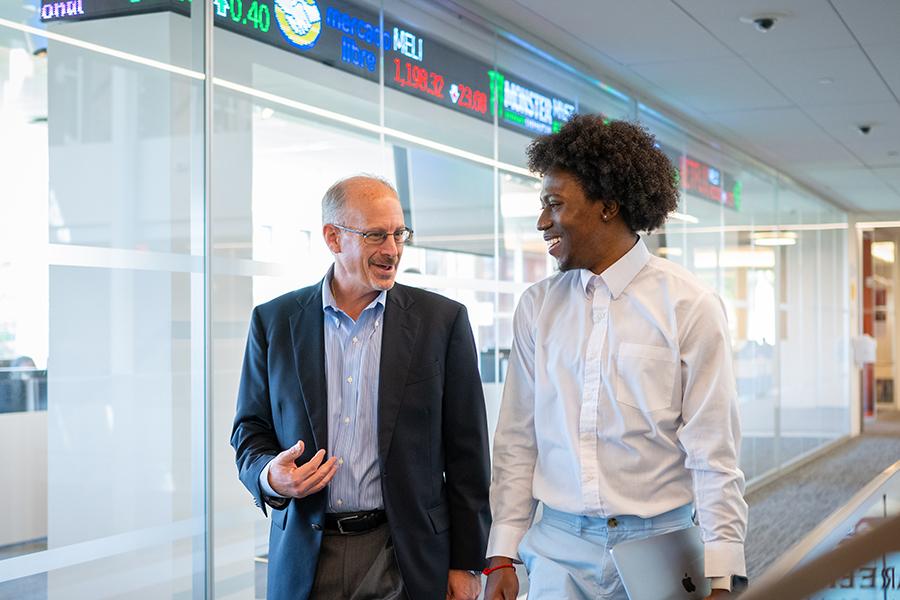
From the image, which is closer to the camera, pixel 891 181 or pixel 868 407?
pixel 891 181

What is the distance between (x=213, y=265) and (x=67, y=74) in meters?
0.80

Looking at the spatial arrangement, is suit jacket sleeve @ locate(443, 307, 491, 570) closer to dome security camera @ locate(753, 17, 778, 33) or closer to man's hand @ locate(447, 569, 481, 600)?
man's hand @ locate(447, 569, 481, 600)

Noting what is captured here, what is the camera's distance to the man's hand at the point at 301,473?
7.77ft

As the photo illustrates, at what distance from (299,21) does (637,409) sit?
242cm

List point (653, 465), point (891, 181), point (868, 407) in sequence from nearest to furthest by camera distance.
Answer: point (653, 465), point (891, 181), point (868, 407)

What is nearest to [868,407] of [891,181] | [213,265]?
[891,181]

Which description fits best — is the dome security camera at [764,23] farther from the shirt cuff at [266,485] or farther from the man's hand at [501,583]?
the shirt cuff at [266,485]

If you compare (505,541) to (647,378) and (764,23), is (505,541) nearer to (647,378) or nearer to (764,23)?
(647,378)

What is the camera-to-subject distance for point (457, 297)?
507 cm

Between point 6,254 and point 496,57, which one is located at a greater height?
point 496,57

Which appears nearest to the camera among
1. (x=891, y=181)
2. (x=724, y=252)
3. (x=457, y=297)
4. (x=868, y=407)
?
(x=457, y=297)

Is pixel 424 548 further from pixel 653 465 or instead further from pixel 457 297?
pixel 457 297

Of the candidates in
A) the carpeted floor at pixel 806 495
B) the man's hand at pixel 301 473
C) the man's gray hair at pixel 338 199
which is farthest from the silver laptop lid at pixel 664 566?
the carpeted floor at pixel 806 495

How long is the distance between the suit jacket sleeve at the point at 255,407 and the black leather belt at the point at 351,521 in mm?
186
